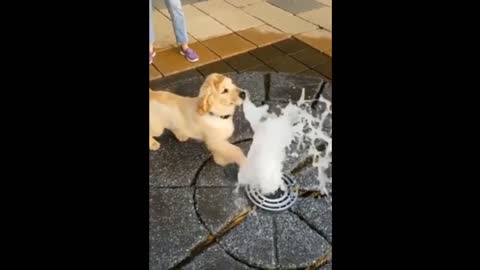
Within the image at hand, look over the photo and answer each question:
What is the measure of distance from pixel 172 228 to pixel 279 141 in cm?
66

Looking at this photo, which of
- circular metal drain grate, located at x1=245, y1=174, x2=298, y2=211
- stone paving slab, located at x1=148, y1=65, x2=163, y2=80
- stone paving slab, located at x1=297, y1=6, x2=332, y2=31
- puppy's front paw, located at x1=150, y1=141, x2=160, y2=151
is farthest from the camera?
stone paving slab, located at x1=297, y1=6, x2=332, y2=31

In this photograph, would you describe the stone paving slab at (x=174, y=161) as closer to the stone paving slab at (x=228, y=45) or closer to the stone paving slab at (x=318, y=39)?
the stone paving slab at (x=228, y=45)

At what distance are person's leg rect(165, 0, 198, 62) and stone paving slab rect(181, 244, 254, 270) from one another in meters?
1.71

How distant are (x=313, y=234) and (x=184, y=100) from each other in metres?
0.83

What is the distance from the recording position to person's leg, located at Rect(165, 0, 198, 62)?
2930 mm

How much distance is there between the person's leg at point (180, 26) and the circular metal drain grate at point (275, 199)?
1434mm

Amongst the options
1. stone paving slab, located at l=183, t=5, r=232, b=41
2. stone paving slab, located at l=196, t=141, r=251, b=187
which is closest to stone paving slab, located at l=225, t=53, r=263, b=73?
stone paving slab, located at l=183, t=5, r=232, b=41

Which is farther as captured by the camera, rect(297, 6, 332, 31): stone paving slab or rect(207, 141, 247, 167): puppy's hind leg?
rect(297, 6, 332, 31): stone paving slab

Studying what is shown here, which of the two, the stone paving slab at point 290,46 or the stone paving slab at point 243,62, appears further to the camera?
the stone paving slab at point 290,46

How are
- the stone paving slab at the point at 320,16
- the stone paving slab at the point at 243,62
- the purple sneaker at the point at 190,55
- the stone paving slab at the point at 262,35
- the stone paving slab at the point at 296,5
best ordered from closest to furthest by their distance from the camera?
the stone paving slab at the point at 243,62, the purple sneaker at the point at 190,55, the stone paving slab at the point at 262,35, the stone paving slab at the point at 320,16, the stone paving slab at the point at 296,5

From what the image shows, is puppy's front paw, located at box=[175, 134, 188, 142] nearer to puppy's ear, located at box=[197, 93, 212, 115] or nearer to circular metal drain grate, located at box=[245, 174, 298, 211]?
puppy's ear, located at box=[197, 93, 212, 115]

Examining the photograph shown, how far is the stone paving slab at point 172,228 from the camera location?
1521 mm

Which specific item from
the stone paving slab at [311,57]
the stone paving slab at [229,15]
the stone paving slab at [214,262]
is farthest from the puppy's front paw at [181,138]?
the stone paving slab at [229,15]
